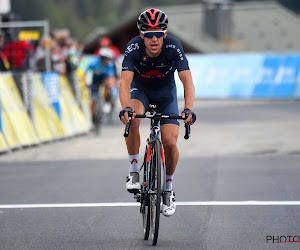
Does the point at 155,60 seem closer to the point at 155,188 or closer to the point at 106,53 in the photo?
the point at 155,188

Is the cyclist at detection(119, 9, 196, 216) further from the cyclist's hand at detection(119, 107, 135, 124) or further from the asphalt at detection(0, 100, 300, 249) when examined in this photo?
the asphalt at detection(0, 100, 300, 249)

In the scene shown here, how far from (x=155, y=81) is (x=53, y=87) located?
9501 mm

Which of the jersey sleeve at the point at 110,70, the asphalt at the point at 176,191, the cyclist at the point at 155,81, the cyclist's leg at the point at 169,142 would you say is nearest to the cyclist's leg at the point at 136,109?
the cyclist at the point at 155,81

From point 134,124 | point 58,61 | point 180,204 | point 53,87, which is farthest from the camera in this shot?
point 58,61

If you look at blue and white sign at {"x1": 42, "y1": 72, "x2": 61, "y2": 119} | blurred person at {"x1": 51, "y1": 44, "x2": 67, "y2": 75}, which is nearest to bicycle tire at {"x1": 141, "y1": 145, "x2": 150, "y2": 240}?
blue and white sign at {"x1": 42, "y1": 72, "x2": 61, "y2": 119}

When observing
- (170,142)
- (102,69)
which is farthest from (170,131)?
(102,69)

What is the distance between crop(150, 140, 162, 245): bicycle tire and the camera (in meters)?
6.98

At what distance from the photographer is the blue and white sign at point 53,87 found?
55.1 ft

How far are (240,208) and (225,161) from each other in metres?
4.30

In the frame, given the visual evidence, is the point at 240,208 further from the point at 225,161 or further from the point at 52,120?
the point at 52,120

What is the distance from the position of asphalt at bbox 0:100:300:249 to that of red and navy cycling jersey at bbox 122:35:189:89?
1512mm

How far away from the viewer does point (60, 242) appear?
7.24 metres

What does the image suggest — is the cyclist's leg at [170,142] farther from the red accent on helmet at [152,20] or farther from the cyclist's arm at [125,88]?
the red accent on helmet at [152,20]

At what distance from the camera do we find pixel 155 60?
7574 mm
